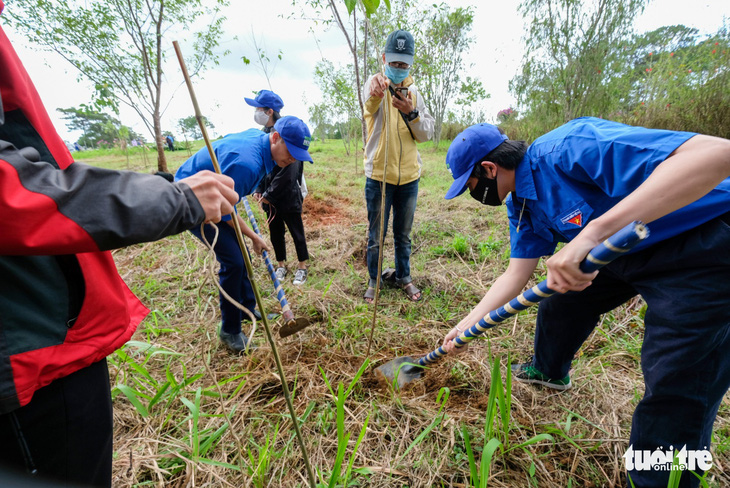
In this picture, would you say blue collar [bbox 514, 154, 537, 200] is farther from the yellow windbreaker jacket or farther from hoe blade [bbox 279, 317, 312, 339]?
hoe blade [bbox 279, 317, 312, 339]

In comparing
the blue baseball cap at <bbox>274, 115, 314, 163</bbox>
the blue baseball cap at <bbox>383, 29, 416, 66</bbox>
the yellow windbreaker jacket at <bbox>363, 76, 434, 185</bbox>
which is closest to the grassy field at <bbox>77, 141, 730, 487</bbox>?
the yellow windbreaker jacket at <bbox>363, 76, 434, 185</bbox>

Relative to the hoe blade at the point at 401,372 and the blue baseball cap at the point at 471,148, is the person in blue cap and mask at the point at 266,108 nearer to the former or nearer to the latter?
the blue baseball cap at the point at 471,148

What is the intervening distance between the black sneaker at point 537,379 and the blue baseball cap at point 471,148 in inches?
48.3

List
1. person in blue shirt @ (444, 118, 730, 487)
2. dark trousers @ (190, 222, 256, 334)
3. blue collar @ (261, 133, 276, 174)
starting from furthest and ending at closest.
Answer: blue collar @ (261, 133, 276, 174) → dark trousers @ (190, 222, 256, 334) → person in blue shirt @ (444, 118, 730, 487)

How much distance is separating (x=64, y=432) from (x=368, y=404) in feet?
4.31

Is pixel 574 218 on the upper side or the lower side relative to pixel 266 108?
lower

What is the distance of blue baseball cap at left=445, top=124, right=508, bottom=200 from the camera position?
61.5 inches

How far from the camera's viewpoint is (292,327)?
7.88 ft

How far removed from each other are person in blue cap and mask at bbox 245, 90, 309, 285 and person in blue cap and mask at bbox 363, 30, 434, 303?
0.89 metres

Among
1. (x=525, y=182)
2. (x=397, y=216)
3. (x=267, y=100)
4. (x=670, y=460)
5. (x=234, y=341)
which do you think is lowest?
(x=234, y=341)

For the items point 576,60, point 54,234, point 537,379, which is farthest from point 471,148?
point 576,60

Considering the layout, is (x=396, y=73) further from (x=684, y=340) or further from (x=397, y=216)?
(x=684, y=340)

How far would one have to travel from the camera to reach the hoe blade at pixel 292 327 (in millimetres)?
2377

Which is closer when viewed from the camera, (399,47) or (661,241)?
(661,241)
